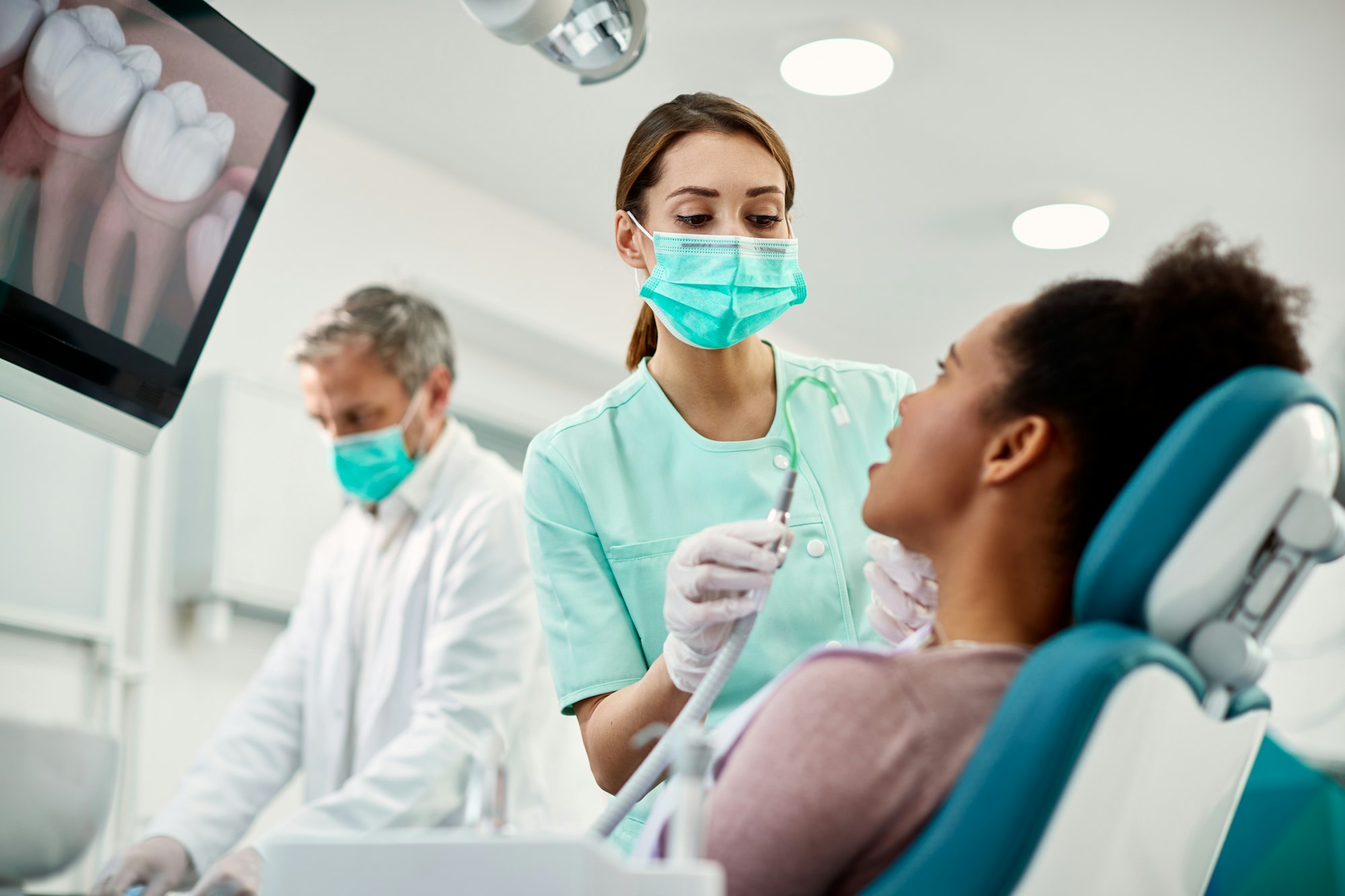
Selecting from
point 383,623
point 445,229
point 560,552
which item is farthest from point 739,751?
point 445,229

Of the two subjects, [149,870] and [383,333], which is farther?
[383,333]

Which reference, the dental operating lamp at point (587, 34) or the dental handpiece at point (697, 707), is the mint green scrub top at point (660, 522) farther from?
the dental operating lamp at point (587, 34)

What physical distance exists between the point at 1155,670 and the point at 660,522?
87 cm

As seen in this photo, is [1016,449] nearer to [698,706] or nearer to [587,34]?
[698,706]

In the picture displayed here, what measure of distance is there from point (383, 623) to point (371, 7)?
4.72ft

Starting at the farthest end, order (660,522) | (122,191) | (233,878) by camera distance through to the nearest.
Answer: (233,878) → (660,522) → (122,191)

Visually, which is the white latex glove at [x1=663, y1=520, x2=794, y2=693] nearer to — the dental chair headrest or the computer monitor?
the dental chair headrest

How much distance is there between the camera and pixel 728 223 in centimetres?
171

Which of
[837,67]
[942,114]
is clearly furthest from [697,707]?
[942,114]

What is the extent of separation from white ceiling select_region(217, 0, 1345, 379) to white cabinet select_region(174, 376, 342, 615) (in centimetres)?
Answer: 89

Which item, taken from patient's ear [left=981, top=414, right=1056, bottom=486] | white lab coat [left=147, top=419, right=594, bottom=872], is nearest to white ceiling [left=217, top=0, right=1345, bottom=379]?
white lab coat [left=147, top=419, right=594, bottom=872]

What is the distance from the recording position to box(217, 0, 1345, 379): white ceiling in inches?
115

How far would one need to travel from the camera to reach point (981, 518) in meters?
1.12

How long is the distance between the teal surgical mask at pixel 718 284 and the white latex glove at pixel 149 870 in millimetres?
1260
